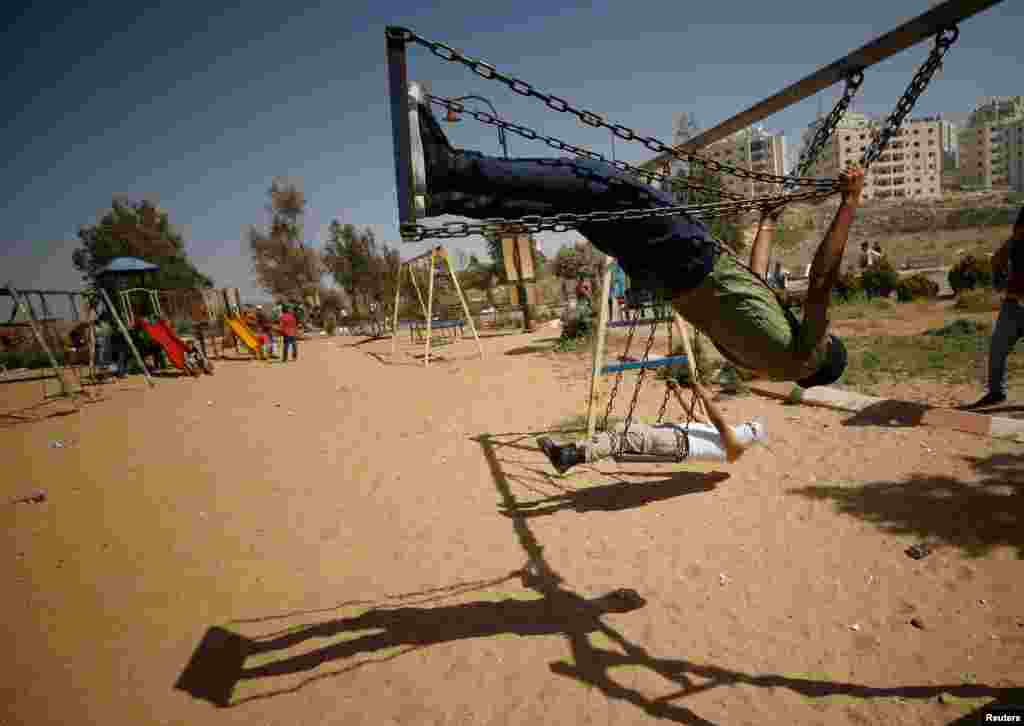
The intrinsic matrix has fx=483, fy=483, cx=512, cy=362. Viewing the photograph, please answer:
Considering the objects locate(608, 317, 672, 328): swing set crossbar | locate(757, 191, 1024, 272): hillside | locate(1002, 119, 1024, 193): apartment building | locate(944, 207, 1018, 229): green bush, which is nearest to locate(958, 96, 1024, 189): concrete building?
locate(1002, 119, 1024, 193): apartment building

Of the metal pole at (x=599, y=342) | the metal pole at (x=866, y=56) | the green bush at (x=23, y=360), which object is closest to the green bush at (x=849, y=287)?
the metal pole at (x=599, y=342)

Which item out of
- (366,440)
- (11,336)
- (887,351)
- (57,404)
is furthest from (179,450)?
(11,336)

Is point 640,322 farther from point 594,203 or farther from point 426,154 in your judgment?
point 426,154

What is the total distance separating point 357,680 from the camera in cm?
260

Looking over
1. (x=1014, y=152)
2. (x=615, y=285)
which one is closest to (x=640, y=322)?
(x=615, y=285)

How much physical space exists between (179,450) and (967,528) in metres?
7.78

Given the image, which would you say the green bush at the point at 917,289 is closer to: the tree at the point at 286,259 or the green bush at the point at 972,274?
the green bush at the point at 972,274

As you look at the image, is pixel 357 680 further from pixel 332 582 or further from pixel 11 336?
pixel 11 336

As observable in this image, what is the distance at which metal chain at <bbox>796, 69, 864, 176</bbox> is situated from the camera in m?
2.64

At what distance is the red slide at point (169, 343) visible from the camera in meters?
12.4

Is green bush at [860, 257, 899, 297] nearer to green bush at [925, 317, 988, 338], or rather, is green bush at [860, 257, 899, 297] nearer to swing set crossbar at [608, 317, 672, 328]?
green bush at [925, 317, 988, 338]

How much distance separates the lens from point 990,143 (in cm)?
8162

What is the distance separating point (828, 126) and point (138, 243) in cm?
3856

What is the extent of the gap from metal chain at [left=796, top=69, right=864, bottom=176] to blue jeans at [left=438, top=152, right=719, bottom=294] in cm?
139
